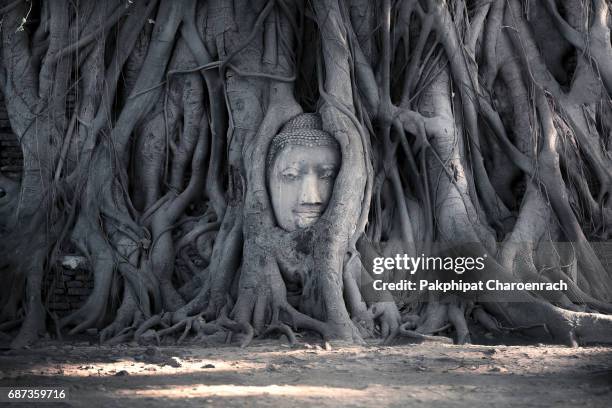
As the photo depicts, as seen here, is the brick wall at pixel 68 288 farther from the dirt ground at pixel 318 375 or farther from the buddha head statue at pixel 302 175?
the buddha head statue at pixel 302 175

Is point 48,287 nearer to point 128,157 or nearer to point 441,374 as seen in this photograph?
point 128,157

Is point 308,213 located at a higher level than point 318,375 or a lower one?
higher

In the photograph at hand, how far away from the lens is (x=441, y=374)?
4.15 m

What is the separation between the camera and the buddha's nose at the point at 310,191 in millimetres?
5758

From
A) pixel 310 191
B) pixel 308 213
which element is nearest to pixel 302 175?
pixel 310 191

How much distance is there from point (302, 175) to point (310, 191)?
13 cm

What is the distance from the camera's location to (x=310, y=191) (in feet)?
18.9

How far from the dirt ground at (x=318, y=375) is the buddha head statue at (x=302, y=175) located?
38.3 inches

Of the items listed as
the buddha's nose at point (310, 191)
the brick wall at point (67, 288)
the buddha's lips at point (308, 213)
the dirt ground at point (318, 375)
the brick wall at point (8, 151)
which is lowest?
the dirt ground at point (318, 375)

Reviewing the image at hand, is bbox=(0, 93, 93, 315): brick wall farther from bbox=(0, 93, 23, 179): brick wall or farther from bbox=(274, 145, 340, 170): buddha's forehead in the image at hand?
bbox=(274, 145, 340, 170): buddha's forehead

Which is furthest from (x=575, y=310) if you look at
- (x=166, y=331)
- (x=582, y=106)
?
(x=166, y=331)

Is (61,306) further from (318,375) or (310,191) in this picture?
(318,375)

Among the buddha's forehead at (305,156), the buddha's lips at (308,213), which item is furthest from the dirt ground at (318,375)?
the buddha's forehead at (305,156)

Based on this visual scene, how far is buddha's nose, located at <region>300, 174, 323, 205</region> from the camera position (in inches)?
227
